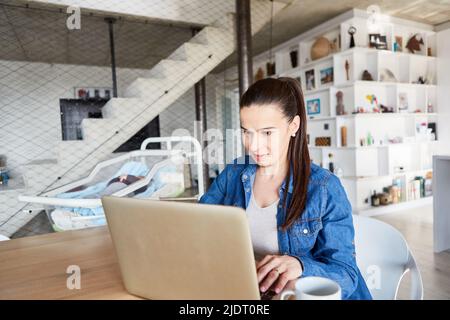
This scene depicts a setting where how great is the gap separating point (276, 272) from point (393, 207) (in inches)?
163

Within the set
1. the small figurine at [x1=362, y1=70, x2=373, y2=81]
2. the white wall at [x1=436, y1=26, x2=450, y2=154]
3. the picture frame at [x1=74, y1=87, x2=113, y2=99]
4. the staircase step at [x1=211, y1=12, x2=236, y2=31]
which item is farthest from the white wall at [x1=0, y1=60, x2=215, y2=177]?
the white wall at [x1=436, y1=26, x2=450, y2=154]

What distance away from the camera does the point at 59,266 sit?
75cm

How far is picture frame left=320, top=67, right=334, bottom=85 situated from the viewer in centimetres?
414

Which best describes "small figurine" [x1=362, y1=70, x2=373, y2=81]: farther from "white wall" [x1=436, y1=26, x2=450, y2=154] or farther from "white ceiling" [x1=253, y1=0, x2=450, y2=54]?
"white wall" [x1=436, y1=26, x2=450, y2=154]

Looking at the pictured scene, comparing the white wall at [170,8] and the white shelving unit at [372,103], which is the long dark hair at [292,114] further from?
the white shelving unit at [372,103]

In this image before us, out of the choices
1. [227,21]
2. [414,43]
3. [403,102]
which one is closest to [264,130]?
[227,21]

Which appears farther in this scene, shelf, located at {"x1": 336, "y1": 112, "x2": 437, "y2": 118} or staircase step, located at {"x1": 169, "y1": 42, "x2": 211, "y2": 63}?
shelf, located at {"x1": 336, "y1": 112, "x2": 437, "y2": 118}

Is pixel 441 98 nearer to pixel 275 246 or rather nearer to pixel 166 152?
pixel 166 152

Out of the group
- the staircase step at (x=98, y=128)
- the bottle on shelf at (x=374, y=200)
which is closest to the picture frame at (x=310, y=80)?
the bottle on shelf at (x=374, y=200)

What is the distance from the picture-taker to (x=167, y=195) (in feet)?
9.10

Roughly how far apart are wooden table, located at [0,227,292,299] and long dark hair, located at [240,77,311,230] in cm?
42

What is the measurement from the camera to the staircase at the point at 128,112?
296 centimetres

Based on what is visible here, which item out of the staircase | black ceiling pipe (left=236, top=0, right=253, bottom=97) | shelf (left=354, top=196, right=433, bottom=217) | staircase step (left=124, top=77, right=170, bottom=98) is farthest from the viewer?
shelf (left=354, top=196, right=433, bottom=217)

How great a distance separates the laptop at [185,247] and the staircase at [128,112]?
268cm
